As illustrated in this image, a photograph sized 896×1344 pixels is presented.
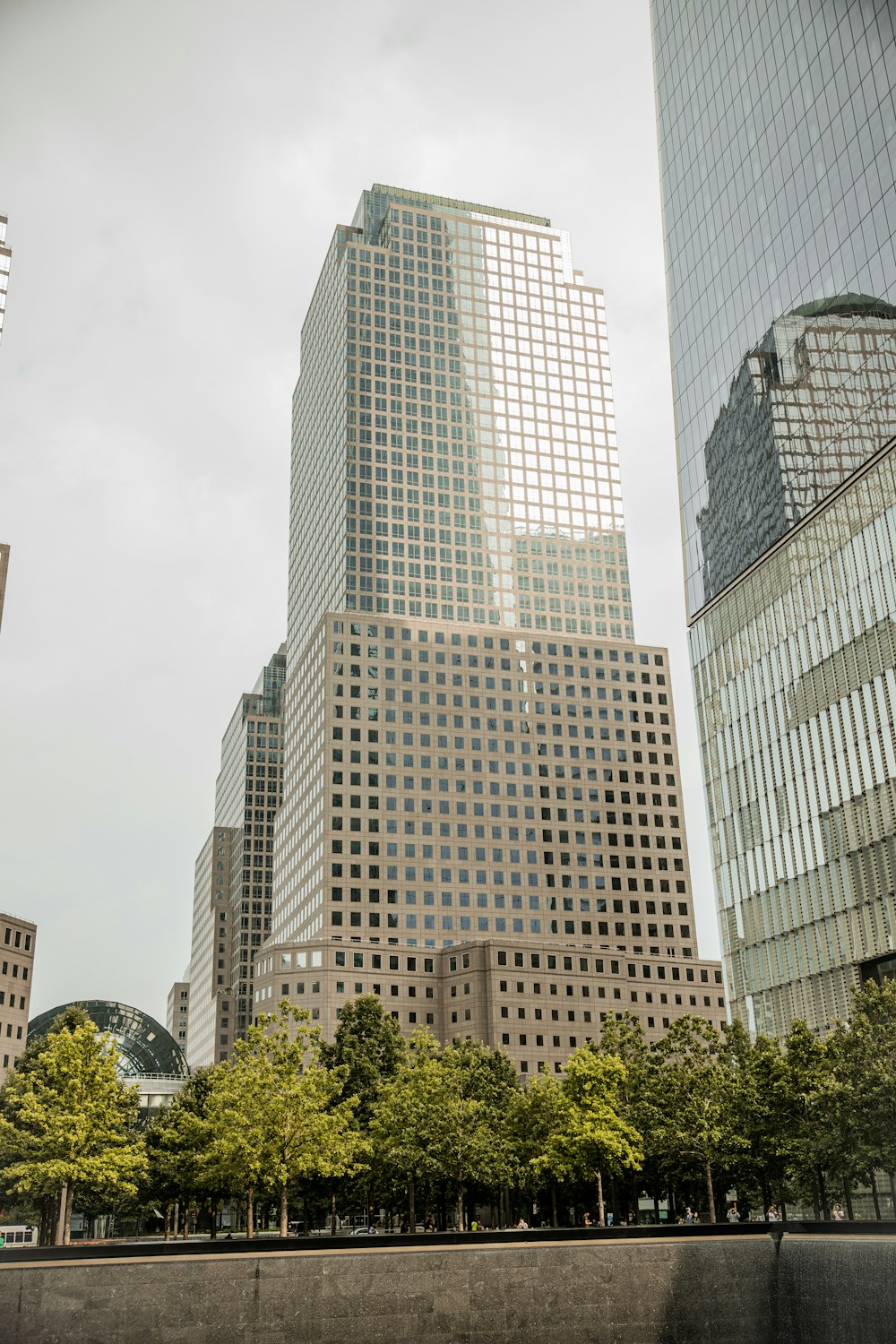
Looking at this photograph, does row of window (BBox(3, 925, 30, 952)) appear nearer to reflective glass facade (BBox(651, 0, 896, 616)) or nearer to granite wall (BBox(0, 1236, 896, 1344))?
reflective glass facade (BBox(651, 0, 896, 616))

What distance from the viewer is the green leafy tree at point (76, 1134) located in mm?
66500

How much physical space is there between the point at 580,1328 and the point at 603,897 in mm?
129272

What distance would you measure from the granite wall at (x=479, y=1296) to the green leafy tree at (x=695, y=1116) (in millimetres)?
24539

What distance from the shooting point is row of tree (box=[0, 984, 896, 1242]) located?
2506 inches

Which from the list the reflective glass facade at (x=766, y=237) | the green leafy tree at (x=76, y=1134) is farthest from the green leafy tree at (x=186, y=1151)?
the reflective glass facade at (x=766, y=237)

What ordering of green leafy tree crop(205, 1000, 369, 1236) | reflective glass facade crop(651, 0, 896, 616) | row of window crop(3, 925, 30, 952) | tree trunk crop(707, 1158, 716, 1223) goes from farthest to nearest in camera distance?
row of window crop(3, 925, 30, 952) → reflective glass facade crop(651, 0, 896, 616) → tree trunk crop(707, 1158, 716, 1223) → green leafy tree crop(205, 1000, 369, 1236)

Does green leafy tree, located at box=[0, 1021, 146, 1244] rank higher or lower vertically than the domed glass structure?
lower

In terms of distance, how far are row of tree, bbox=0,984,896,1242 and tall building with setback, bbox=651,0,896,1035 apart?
2143 centimetres

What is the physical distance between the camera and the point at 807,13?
92.7 m

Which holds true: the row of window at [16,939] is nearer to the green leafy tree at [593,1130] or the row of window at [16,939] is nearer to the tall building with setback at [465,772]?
the tall building with setback at [465,772]

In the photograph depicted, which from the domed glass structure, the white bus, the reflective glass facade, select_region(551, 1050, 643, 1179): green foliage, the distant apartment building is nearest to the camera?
select_region(551, 1050, 643, 1179): green foliage

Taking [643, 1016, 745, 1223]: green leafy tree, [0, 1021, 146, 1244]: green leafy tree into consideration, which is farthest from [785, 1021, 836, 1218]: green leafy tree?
[0, 1021, 146, 1244]: green leafy tree

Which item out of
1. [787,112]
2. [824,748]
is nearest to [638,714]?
[824,748]

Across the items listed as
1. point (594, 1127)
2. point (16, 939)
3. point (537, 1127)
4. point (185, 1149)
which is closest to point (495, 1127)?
point (537, 1127)
